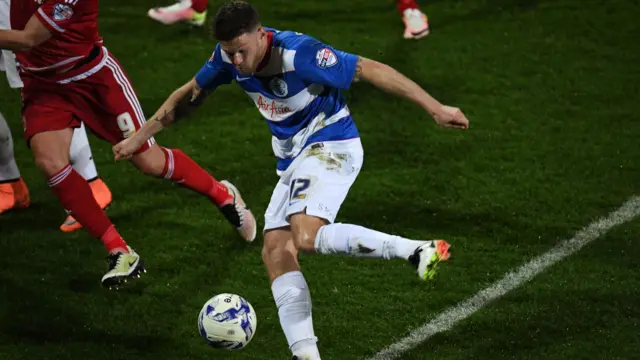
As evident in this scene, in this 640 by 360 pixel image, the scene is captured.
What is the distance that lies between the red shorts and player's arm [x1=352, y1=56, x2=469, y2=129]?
5.87 feet

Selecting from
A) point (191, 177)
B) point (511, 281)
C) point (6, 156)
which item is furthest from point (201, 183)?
point (511, 281)

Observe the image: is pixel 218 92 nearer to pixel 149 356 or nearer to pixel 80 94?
pixel 80 94

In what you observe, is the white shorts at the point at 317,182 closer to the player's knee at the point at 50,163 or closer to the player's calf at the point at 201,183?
the player's calf at the point at 201,183

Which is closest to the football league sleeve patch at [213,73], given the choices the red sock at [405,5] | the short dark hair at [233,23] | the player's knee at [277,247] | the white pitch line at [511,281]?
the short dark hair at [233,23]

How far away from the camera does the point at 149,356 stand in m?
5.13

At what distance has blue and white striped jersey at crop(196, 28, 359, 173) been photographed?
15.2 ft

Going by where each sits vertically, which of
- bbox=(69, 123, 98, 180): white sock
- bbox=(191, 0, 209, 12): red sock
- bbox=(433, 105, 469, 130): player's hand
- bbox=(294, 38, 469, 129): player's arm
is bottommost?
bbox=(191, 0, 209, 12): red sock

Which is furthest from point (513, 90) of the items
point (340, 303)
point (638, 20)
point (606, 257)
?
point (340, 303)

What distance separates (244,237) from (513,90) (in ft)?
9.14

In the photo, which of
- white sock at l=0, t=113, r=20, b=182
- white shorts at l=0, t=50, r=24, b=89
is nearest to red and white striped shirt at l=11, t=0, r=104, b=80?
white shorts at l=0, t=50, r=24, b=89

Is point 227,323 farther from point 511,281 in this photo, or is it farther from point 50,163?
point 511,281

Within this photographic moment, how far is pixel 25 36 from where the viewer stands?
213 inches

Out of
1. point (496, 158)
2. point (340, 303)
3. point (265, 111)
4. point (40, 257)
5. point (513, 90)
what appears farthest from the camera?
point (513, 90)

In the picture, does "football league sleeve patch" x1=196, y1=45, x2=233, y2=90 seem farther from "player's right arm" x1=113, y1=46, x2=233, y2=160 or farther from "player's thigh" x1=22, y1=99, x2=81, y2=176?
"player's thigh" x1=22, y1=99, x2=81, y2=176
